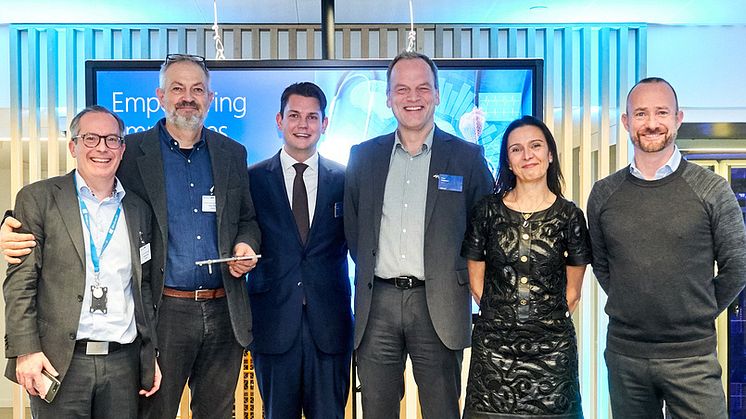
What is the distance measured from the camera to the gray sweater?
104 inches

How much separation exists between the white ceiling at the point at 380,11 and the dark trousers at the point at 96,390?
2565mm

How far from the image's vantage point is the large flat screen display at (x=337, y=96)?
4.33 metres

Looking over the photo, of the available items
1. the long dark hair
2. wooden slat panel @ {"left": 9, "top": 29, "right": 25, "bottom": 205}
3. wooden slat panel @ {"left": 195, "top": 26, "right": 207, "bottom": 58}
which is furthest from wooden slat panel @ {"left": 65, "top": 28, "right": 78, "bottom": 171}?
the long dark hair

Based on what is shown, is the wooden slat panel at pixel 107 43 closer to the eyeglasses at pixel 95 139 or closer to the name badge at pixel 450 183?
the eyeglasses at pixel 95 139

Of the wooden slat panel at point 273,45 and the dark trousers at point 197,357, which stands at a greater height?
the wooden slat panel at point 273,45

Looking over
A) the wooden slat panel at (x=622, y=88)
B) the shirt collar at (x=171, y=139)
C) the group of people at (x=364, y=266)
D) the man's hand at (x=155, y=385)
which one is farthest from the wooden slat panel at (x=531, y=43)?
the man's hand at (x=155, y=385)

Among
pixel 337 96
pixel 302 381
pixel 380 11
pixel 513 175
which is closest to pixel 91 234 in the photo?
pixel 302 381

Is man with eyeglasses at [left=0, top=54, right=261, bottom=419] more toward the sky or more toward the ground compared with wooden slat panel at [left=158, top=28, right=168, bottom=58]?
more toward the ground

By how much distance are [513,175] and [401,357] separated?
0.89 meters

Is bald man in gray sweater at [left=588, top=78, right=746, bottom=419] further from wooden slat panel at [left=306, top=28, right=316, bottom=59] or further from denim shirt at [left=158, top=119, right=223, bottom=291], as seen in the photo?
wooden slat panel at [left=306, top=28, right=316, bottom=59]

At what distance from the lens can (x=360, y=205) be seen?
309cm

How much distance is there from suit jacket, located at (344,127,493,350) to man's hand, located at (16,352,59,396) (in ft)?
3.87

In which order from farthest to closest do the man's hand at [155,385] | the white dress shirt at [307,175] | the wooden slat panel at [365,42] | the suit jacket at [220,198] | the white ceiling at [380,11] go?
the wooden slat panel at [365,42]
the white ceiling at [380,11]
the white dress shirt at [307,175]
the suit jacket at [220,198]
the man's hand at [155,385]

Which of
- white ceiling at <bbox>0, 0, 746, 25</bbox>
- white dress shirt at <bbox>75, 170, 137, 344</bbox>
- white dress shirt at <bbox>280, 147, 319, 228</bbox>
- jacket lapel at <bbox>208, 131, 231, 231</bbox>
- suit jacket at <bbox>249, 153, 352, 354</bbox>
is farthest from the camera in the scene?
white ceiling at <bbox>0, 0, 746, 25</bbox>
